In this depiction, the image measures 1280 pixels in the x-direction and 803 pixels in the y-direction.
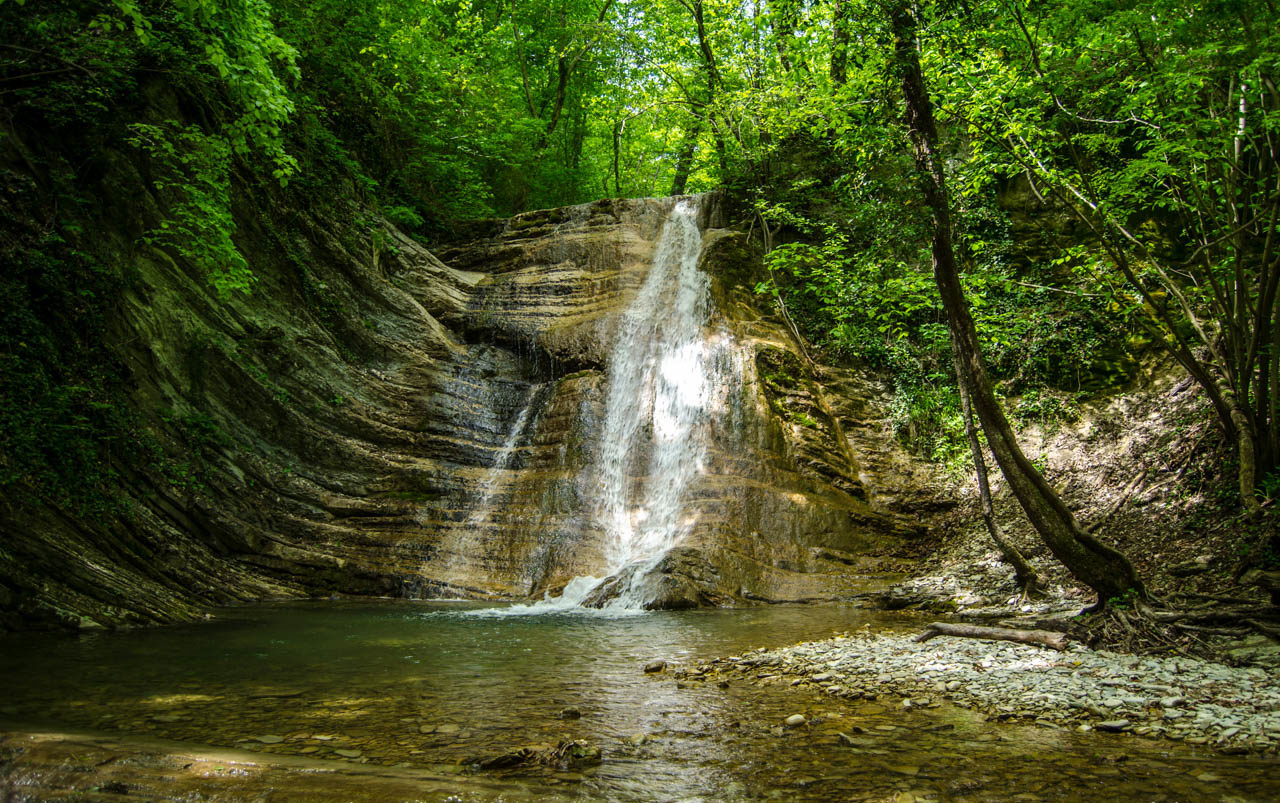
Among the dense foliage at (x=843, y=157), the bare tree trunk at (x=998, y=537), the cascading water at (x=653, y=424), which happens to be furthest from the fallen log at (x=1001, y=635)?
the cascading water at (x=653, y=424)

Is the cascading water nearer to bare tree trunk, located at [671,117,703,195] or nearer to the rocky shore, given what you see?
the rocky shore

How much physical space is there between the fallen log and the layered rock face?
135 inches

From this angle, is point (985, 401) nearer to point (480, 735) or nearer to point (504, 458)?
point (480, 735)

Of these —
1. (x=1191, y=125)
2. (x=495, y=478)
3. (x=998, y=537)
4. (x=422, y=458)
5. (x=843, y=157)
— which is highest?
(x=843, y=157)

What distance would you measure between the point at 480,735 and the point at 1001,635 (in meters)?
4.73

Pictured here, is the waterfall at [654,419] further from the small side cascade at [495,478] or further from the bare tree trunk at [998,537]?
the bare tree trunk at [998,537]

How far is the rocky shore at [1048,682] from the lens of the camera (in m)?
3.85

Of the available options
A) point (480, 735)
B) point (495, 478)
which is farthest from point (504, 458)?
point (480, 735)

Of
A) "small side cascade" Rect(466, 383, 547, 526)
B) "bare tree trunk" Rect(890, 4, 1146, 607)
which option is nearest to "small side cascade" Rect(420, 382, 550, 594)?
"small side cascade" Rect(466, 383, 547, 526)

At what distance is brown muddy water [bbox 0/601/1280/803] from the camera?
114 inches

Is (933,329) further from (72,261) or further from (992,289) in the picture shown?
(72,261)

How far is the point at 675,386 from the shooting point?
1401 centimetres

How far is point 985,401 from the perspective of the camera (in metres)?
6.60

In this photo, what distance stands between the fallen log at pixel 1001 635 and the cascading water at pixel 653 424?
4.19 meters
